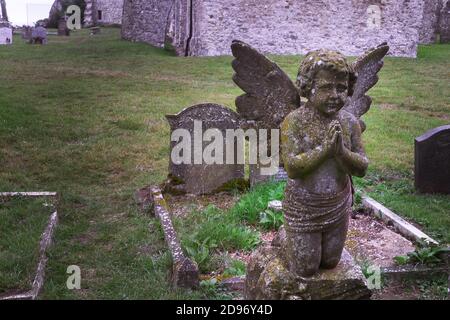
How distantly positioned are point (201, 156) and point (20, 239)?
9.42ft

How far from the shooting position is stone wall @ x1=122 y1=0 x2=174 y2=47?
988 inches

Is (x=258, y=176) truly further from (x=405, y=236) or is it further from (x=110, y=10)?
(x=110, y=10)

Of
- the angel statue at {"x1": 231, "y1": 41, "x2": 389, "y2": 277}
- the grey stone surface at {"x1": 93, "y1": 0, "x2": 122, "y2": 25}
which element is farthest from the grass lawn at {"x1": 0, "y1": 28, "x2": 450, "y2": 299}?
the grey stone surface at {"x1": 93, "y1": 0, "x2": 122, "y2": 25}

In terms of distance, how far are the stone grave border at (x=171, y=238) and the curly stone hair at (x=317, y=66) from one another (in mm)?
2102

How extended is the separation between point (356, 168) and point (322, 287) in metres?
0.86

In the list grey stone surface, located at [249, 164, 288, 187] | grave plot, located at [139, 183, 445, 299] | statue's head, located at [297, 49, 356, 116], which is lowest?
grave plot, located at [139, 183, 445, 299]

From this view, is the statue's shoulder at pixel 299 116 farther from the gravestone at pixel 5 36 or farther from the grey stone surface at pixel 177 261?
the gravestone at pixel 5 36

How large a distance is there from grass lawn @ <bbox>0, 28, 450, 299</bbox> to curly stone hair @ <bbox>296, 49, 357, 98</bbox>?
219 centimetres

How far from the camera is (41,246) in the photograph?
5762 millimetres

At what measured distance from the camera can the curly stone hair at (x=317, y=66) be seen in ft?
11.8

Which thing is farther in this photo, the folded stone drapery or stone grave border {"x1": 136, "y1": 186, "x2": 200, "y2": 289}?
stone grave border {"x1": 136, "y1": 186, "x2": 200, "y2": 289}

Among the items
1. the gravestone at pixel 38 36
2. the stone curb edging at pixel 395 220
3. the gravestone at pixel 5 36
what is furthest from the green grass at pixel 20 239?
the gravestone at pixel 5 36

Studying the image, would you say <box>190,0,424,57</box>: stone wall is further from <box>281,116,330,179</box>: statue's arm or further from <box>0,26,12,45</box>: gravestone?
<box>281,116,330,179</box>: statue's arm

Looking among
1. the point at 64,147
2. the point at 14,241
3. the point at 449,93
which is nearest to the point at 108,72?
the point at 64,147
